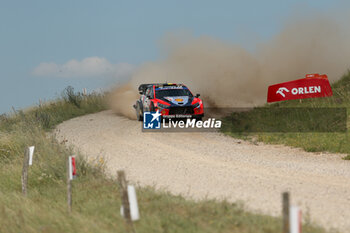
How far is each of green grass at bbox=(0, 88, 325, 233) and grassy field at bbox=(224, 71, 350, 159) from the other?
29.6ft

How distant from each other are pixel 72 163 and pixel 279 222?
4014 millimetres

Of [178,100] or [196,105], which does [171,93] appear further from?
[196,105]

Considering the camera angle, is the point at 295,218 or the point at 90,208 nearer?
the point at 295,218

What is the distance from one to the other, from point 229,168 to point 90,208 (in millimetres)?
5803

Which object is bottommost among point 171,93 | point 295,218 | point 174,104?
point 174,104

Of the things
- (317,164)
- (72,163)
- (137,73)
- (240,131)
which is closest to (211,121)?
(240,131)

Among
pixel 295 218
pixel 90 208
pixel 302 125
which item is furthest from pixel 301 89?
pixel 295 218

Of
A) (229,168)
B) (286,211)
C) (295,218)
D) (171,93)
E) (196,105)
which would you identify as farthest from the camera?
(171,93)

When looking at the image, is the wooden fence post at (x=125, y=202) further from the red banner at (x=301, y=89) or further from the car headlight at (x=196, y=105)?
the red banner at (x=301, y=89)

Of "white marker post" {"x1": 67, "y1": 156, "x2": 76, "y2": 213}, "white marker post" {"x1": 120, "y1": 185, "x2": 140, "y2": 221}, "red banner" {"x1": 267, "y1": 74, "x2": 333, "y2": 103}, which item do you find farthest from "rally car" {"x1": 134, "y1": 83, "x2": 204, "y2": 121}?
"white marker post" {"x1": 120, "y1": 185, "x2": 140, "y2": 221}

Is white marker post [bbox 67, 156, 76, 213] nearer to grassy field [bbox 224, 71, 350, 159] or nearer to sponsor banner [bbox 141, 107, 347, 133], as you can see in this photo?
grassy field [bbox 224, 71, 350, 159]

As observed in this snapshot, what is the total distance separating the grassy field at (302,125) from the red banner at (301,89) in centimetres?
44

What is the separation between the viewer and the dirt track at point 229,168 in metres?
10.3

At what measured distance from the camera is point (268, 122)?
23.1 m
